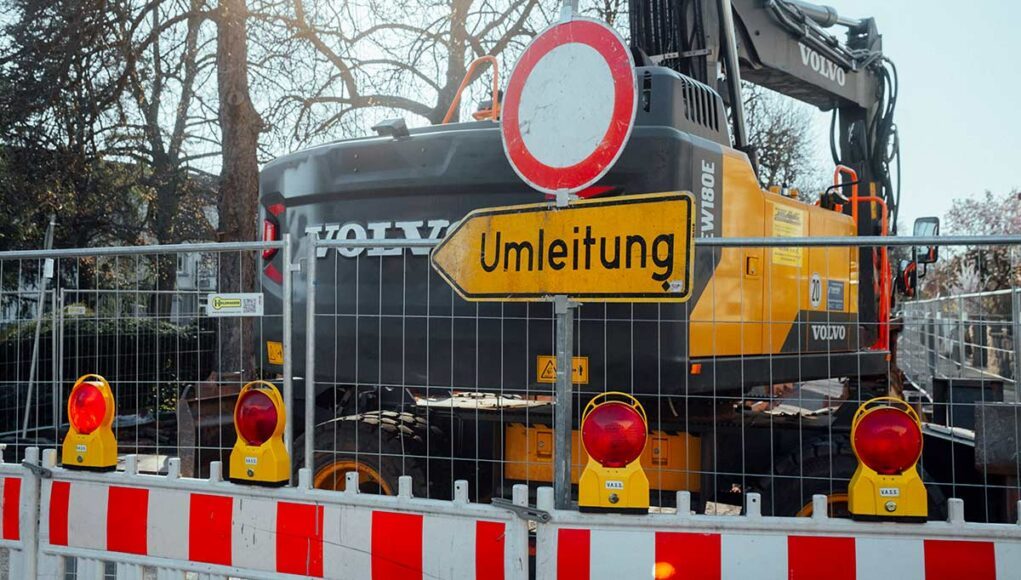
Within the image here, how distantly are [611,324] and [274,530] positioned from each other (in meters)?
1.73

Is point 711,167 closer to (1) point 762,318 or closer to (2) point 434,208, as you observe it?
(1) point 762,318

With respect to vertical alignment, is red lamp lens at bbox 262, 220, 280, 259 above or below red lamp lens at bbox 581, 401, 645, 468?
above

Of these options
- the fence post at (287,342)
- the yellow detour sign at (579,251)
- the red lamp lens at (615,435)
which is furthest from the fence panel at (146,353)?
the red lamp lens at (615,435)

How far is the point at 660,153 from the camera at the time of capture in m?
3.90

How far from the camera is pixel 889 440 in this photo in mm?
2918

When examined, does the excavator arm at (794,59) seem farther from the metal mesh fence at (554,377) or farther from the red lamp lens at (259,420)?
the red lamp lens at (259,420)

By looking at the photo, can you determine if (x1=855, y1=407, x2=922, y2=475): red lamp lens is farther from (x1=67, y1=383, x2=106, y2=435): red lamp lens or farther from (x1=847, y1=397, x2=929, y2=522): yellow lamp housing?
(x1=67, y1=383, x2=106, y2=435): red lamp lens

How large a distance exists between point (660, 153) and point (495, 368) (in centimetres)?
132

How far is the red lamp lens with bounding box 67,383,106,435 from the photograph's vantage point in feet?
12.6

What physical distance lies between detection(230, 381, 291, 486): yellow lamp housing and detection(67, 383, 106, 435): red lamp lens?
0.74 m

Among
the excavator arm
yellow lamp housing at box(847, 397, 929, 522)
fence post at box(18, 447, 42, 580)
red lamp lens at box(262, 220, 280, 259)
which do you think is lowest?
fence post at box(18, 447, 42, 580)

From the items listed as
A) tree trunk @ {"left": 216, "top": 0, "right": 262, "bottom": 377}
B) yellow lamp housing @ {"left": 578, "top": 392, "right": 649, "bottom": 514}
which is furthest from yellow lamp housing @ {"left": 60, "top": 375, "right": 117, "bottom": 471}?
tree trunk @ {"left": 216, "top": 0, "right": 262, "bottom": 377}

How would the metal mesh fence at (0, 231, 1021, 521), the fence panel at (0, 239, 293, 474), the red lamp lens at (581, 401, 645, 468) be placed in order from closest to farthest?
the red lamp lens at (581, 401, 645, 468), the metal mesh fence at (0, 231, 1021, 521), the fence panel at (0, 239, 293, 474)

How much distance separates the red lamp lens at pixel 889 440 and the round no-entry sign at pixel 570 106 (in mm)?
1273
